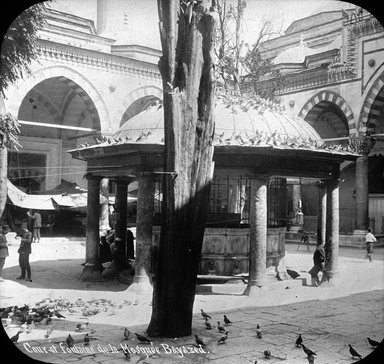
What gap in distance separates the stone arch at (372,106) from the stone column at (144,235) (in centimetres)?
1274

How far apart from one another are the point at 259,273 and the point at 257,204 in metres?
1.19

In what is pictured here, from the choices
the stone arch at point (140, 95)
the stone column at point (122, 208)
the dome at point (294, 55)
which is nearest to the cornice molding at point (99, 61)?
the stone arch at point (140, 95)

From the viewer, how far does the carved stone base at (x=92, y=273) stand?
9820mm

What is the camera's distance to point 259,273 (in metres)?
8.36

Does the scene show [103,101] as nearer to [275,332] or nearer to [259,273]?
[259,273]

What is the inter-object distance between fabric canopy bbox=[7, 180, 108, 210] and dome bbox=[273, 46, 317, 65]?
11.8 meters

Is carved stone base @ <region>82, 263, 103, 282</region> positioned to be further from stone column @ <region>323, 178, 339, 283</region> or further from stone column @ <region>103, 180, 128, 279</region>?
stone column @ <region>323, 178, 339, 283</region>

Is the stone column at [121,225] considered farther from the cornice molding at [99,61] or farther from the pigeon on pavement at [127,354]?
the cornice molding at [99,61]

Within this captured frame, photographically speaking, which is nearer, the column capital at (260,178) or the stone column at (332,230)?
the column capital at (260,178)

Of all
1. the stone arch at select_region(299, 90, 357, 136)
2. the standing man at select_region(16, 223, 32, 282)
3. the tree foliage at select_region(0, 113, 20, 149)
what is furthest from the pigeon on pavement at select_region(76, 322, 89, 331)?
the stone arch at select_region(299, 90, 357, 136)

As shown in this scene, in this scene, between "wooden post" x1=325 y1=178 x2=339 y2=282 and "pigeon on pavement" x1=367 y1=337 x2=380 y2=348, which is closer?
"pigeon on pavement" x1=367 y1=337 x2=380 y2=348

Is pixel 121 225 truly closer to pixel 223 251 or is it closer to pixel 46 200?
pixel 223 251

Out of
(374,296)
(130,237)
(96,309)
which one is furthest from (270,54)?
(96,309)

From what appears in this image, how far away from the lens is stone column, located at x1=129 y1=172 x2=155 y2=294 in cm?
830
